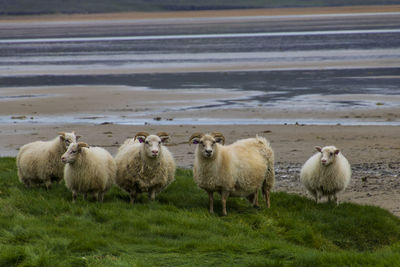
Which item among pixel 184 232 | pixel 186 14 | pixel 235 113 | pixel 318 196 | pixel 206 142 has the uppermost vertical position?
pixel 186 14

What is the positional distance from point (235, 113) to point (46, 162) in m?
13.7

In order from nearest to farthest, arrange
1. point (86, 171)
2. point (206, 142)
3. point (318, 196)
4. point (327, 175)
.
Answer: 1. point (206, 142)
2. point (86, 171)
3. point (327, 175)
4. point (318, 196)

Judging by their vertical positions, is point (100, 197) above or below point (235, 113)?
below

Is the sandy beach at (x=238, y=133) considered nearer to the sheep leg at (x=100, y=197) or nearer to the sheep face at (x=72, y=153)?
the sheep leg at (x=100, y=197)

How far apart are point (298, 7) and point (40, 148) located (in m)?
191

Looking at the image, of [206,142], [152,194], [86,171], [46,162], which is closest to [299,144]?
[152,194]

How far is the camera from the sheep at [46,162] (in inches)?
531

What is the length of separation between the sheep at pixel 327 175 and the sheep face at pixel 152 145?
3139mm

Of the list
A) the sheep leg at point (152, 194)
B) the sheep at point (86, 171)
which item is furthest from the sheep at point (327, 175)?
the sheep at point (86, 171)

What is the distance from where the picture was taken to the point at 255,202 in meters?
13.0

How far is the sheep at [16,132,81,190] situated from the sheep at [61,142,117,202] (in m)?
0.74

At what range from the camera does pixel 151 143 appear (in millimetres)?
12594

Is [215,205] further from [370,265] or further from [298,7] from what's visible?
[298,7]

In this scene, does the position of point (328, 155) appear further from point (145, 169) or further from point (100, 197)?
point (100, 197)
